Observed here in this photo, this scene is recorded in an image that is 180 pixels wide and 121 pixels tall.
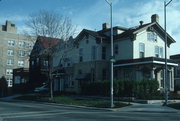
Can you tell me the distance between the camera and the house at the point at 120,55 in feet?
125

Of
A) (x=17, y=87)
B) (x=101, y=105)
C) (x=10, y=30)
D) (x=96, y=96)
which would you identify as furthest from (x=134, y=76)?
(x=10, y=30)

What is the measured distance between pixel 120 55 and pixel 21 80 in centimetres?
2506

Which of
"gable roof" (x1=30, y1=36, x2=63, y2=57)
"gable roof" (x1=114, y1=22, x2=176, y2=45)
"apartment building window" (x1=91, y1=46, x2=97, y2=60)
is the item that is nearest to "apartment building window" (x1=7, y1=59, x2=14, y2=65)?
"apartment building window" (x1=91, y1=46, x2=97, y2=60)

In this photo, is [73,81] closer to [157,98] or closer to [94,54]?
[94,54]

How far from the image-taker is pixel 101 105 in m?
28.0

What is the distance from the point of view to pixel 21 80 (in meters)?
59.6

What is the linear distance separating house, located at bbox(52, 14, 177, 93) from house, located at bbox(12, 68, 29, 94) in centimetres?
1044

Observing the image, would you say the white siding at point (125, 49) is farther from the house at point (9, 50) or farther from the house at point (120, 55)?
the house at point (9, 50)

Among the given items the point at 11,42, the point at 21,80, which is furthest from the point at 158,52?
the point at 11,42

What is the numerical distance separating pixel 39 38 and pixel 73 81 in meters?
12.3

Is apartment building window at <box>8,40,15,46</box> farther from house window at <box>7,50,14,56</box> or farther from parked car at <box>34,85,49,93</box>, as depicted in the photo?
parked car at <box>34,85,49,93</box>

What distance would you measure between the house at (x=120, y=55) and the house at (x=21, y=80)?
411 inches

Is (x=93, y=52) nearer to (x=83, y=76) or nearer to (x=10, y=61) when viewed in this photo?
(x=83, y=76)

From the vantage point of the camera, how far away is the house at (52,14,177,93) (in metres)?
38.1
